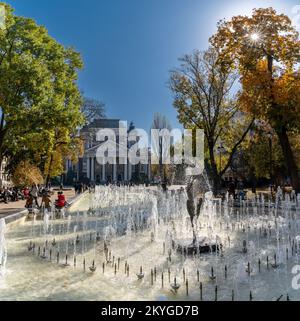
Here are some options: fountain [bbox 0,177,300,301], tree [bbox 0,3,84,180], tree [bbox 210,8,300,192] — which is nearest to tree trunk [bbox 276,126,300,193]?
tree [bbox 210,8,300,192]

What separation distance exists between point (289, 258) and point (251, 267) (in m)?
1.46

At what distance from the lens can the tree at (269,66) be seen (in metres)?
19.6

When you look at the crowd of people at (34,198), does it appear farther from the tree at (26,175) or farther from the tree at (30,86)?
the tree at (26,175)

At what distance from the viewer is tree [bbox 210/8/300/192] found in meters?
19.6

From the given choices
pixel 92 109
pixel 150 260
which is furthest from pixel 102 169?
pixel 150 260

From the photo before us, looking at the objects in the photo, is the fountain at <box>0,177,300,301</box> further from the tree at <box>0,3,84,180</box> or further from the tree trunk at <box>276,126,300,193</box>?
the tree at <box>0,3,84,180</box>

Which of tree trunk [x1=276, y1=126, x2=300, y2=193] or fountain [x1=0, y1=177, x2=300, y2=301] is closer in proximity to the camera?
fountain [x1=0, y1=177, x2=300, y2=301]

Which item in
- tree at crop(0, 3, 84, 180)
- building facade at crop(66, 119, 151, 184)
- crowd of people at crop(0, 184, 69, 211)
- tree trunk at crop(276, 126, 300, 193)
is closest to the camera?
crowd of people at crop(0, 184, 69, 211)

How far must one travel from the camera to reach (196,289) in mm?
7020

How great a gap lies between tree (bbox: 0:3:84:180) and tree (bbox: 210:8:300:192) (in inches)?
400

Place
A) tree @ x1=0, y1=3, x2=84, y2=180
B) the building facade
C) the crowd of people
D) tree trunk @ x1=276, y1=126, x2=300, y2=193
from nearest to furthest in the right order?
1. the crowd of people
2. tree @ x1=0, y1=3, x2=84, y2=180
3. tree trunk @ x1=276, y1=126, x2=300, y2=193
4. the building facade

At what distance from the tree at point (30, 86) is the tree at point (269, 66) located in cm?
1016

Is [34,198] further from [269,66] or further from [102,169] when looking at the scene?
[102,169]

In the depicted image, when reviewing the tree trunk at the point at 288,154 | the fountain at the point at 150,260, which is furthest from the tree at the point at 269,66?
the fountain at the point at 150,260
